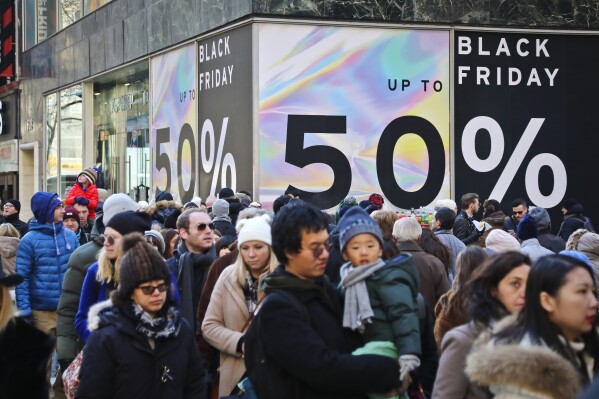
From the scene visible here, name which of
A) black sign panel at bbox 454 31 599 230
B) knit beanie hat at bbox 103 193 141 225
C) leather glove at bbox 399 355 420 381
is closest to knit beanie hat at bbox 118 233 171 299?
leather glove at bbox 399 355 420 381

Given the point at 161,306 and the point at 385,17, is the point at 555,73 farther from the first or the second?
the point at 161,306

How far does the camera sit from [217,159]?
20.1 metres

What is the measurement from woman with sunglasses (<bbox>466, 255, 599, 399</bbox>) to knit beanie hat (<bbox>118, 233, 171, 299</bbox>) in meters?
1.85

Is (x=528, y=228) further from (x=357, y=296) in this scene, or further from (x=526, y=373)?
(x=526, y=373)

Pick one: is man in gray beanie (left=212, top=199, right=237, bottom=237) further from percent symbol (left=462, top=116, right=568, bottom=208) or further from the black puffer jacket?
percent symbol (left=462, top=116, right=568, bottom=208)

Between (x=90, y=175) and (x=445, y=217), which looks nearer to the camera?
(x=445, y=217)

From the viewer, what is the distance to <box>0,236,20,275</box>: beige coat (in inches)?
481

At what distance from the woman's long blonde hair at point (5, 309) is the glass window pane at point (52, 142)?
96.1 feet

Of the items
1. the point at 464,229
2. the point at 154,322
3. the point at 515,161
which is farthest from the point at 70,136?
the point at 154,322

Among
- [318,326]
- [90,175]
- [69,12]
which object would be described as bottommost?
[318,326]

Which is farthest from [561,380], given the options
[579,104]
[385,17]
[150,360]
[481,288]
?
[579,104]

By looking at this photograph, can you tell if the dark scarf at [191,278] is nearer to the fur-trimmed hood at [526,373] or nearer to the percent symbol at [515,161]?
the fur-trimmed hood at [526,373]

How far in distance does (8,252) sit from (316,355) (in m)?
8.36

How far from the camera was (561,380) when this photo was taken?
4246mm
